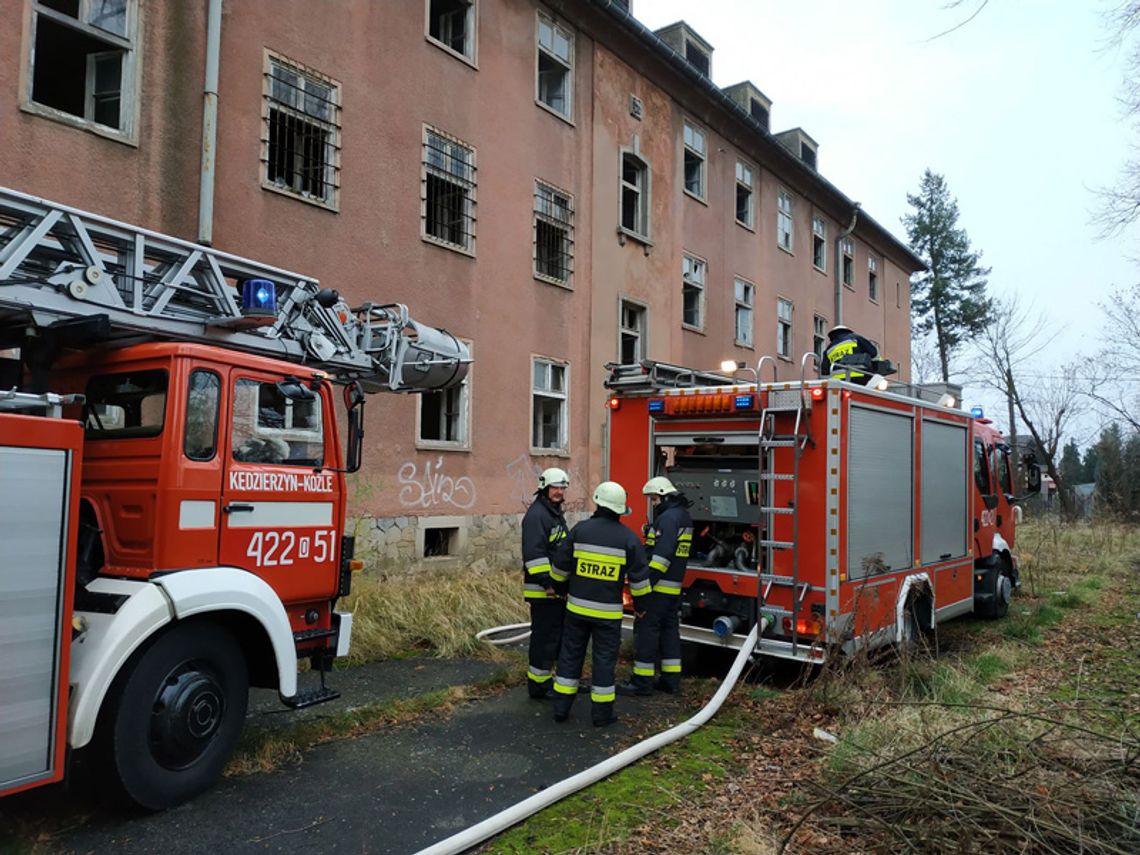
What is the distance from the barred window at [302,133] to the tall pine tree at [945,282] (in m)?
35.5

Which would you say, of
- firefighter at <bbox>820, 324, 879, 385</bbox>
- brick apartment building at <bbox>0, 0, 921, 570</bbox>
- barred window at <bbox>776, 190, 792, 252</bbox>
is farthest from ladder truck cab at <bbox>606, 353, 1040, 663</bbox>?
barred window at <bbox>776, 190, 792, 252</bbox>

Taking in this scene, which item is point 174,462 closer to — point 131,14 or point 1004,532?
point 131,14

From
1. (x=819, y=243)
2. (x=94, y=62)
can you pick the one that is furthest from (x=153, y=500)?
(x=819, y=243)

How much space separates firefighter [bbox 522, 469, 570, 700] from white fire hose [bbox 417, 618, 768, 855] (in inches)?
46.3

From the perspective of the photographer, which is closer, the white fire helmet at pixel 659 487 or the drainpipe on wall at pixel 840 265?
the white fire helmet at pixel 659 487

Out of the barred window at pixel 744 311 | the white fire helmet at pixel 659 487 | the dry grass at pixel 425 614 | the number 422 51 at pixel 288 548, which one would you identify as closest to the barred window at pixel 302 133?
the dry grass at pixel 425 614

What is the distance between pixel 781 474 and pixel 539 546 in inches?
78.0

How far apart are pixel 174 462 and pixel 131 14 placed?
21.3 ft

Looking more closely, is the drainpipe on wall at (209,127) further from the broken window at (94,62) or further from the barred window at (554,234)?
the barred window at (554,234)

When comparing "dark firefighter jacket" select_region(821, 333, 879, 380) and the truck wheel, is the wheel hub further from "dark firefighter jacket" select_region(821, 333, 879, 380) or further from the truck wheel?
"dark firefighter jacket" select_region(821, 333, 879, 380)

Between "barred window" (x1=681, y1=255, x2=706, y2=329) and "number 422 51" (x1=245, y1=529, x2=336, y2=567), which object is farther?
"barred window" (x1=681, y1=255, x2=706, y2=329)

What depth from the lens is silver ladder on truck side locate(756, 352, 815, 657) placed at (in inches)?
255

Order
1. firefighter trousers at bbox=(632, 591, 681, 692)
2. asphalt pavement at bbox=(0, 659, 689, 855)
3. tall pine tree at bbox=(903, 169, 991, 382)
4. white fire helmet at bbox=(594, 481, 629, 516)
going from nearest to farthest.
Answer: asphalt pavement at bbox=(0, 659, 689, 855), white fire helmet at bbox=(594, 481, 629, 516), firefighter trousers at bbox=(632, 591, 681, 692), tall pine tree at bbox=(903, 169, 991, 382)

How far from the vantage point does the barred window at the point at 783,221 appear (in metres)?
21.2
